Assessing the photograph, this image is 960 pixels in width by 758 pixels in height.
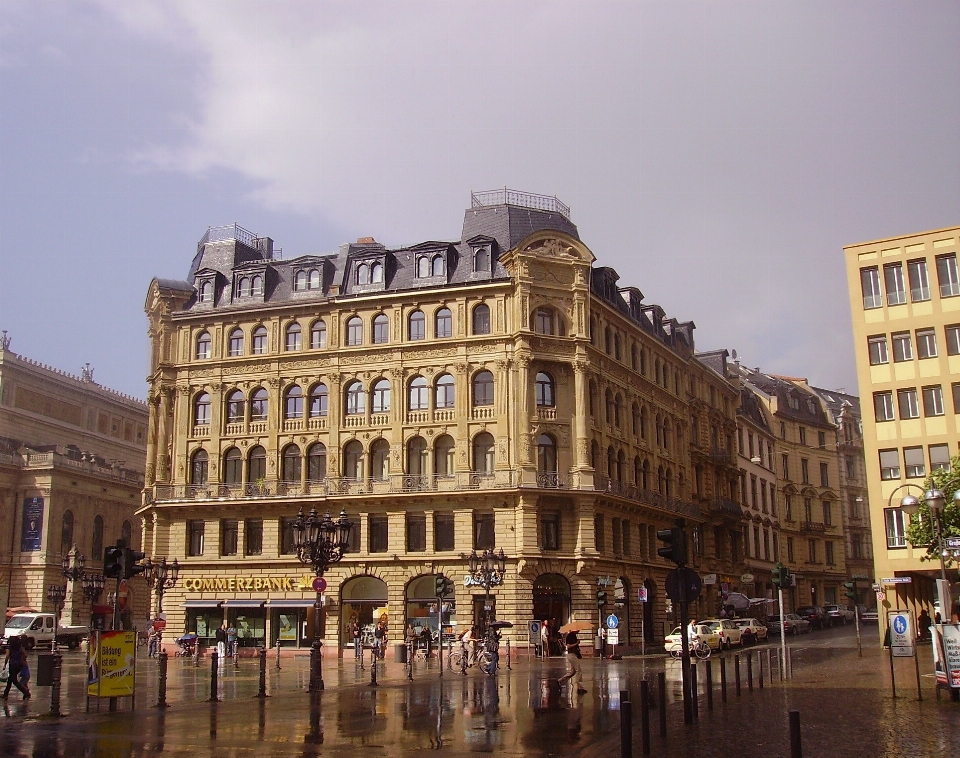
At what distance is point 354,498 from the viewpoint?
5209 centimetres

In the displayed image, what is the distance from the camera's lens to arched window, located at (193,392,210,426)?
186 ft

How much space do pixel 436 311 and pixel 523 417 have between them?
296 inches

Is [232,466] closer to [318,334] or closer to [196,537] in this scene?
[196,537]

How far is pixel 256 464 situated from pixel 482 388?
12989 mm

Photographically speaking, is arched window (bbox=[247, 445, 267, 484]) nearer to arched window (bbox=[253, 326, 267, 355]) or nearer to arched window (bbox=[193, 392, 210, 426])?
arched window (bbox=[193, 392, 210, 426])

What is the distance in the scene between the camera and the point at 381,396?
2126 inches

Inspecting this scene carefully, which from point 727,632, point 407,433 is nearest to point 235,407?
point 407,433

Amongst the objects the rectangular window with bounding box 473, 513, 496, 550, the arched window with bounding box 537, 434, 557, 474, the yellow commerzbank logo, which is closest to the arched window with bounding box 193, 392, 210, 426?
the yellow commerzbank logo

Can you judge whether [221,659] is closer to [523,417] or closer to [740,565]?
[523,417]

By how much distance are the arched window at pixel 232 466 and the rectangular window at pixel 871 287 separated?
32563 mm

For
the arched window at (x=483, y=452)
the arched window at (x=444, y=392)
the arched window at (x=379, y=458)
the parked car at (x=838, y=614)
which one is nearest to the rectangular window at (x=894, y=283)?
the arched window at (x=483, y=452)

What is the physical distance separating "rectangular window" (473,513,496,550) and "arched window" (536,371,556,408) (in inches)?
250

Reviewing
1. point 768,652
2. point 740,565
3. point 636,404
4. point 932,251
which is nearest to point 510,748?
point 768,652

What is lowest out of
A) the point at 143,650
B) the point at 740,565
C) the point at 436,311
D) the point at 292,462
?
the point at 143,650
